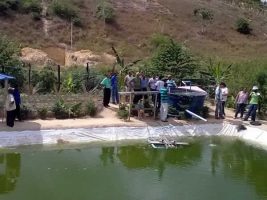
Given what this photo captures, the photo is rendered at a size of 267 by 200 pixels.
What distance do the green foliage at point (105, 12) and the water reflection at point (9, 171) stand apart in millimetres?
37503

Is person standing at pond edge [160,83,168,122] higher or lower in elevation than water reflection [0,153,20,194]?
higher

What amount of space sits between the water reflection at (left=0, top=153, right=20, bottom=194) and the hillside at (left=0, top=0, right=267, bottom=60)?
92.2ft

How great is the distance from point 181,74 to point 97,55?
1587 centimetres

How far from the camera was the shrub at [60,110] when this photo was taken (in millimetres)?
18953

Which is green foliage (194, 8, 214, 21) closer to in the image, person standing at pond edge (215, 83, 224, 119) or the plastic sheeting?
person standing at pond edge (215, 83, 224, 119)

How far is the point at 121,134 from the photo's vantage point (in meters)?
17.9

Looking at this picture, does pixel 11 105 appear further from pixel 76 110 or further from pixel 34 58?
pixel 34 58

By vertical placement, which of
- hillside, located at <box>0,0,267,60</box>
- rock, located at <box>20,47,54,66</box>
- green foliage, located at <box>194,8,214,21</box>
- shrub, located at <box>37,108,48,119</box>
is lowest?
shrub, located at <box>37,108,48,119</box>

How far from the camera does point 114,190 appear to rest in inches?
503

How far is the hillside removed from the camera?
45969 mm

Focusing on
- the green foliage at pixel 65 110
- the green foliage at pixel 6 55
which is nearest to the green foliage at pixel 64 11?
the green foliage at pixel 6 55

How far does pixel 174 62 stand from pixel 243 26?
1410 inches

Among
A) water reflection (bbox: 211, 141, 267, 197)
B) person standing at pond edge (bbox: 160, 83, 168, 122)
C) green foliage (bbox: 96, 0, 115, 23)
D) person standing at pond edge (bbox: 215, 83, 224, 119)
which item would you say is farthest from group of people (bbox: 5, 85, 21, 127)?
green foliage (bbox: 96, 0, 115, 23)

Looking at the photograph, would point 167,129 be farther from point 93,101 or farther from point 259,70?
point 259,70
